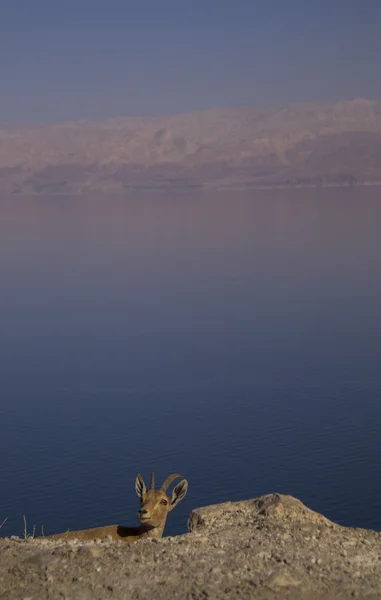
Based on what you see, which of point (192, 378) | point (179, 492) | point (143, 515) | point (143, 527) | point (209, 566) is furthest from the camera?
point (192, 378)

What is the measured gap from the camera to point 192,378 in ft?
121

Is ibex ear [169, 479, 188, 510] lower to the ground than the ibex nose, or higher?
higher

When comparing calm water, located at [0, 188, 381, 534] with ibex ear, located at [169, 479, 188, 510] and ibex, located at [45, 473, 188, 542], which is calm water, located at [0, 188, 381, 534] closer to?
ibex ear, located at [169, 479, 188, 510]

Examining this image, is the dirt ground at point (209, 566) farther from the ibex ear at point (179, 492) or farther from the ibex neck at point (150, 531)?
the ibex ear at point (179, 492)

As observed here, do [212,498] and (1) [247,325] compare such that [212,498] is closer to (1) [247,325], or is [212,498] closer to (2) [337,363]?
(2) [337,363]

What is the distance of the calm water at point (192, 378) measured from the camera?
25.7 m

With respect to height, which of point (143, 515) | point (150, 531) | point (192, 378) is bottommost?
point (150, 531)

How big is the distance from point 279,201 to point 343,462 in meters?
120

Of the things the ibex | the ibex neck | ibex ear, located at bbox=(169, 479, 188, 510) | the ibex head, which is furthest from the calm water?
the ibex neck

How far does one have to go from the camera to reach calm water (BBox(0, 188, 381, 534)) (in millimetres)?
25703

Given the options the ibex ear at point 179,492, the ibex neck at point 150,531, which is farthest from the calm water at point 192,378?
the ibex neck at point 150,531

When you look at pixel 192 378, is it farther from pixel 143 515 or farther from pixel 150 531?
pixel 143 515

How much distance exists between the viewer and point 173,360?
39969 millimetres

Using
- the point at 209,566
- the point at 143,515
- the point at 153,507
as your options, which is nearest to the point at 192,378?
the point at 153,507
